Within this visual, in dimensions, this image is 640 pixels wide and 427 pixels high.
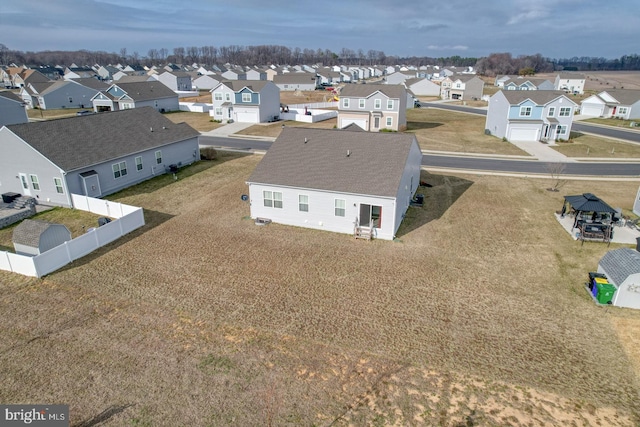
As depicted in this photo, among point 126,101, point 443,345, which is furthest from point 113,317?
point 126,101

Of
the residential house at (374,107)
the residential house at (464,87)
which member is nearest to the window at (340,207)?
the residential house at (374,107)

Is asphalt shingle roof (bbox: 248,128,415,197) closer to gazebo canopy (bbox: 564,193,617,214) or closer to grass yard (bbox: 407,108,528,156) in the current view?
gazebo canopy (bbox: 564,193,617,214)

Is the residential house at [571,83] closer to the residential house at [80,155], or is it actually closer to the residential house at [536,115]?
the residential house at [536,115]

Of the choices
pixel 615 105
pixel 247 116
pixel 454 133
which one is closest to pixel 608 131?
pixel 615 105

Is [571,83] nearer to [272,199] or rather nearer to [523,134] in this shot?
[523,134]

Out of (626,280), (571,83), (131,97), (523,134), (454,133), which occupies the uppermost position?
(571,83)

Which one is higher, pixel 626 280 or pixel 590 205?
pixel 590 205

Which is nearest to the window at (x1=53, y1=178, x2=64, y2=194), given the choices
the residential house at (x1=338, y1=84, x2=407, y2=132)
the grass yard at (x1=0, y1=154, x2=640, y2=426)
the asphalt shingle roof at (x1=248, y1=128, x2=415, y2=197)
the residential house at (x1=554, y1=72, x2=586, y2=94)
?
the grass yard at (x1=0, y1=154, x2=640, y2=426)
